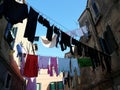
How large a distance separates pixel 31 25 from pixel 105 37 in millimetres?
6181

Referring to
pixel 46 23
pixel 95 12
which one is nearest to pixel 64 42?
pixel 46 23

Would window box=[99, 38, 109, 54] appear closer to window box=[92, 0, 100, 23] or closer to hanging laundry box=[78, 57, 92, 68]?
hanging laundry box=[78, 57, 92, 68]

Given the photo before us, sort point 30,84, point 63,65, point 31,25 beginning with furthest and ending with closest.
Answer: point 30,84 < point 63,65 < point 31,25

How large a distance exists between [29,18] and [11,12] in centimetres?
86

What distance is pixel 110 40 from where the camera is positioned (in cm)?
1103

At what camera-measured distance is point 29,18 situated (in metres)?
7.10

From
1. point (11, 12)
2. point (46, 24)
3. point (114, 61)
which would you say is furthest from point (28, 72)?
point (114, 61)

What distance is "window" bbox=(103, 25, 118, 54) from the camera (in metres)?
10.6

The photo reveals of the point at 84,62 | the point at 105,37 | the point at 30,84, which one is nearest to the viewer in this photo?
the point at 84,62

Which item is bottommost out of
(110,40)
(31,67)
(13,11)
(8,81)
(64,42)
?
(8,81)

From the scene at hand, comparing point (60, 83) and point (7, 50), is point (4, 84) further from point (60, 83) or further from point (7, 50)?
point (60, 83)

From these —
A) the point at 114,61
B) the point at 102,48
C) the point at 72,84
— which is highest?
the point at 102,48

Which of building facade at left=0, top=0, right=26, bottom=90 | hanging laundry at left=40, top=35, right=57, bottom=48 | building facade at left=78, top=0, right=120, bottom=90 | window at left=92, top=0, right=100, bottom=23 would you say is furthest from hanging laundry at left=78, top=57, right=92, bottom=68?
building facade at left=0, top=0, right=26, bottom=90

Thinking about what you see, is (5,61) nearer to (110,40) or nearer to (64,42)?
(64,42)
